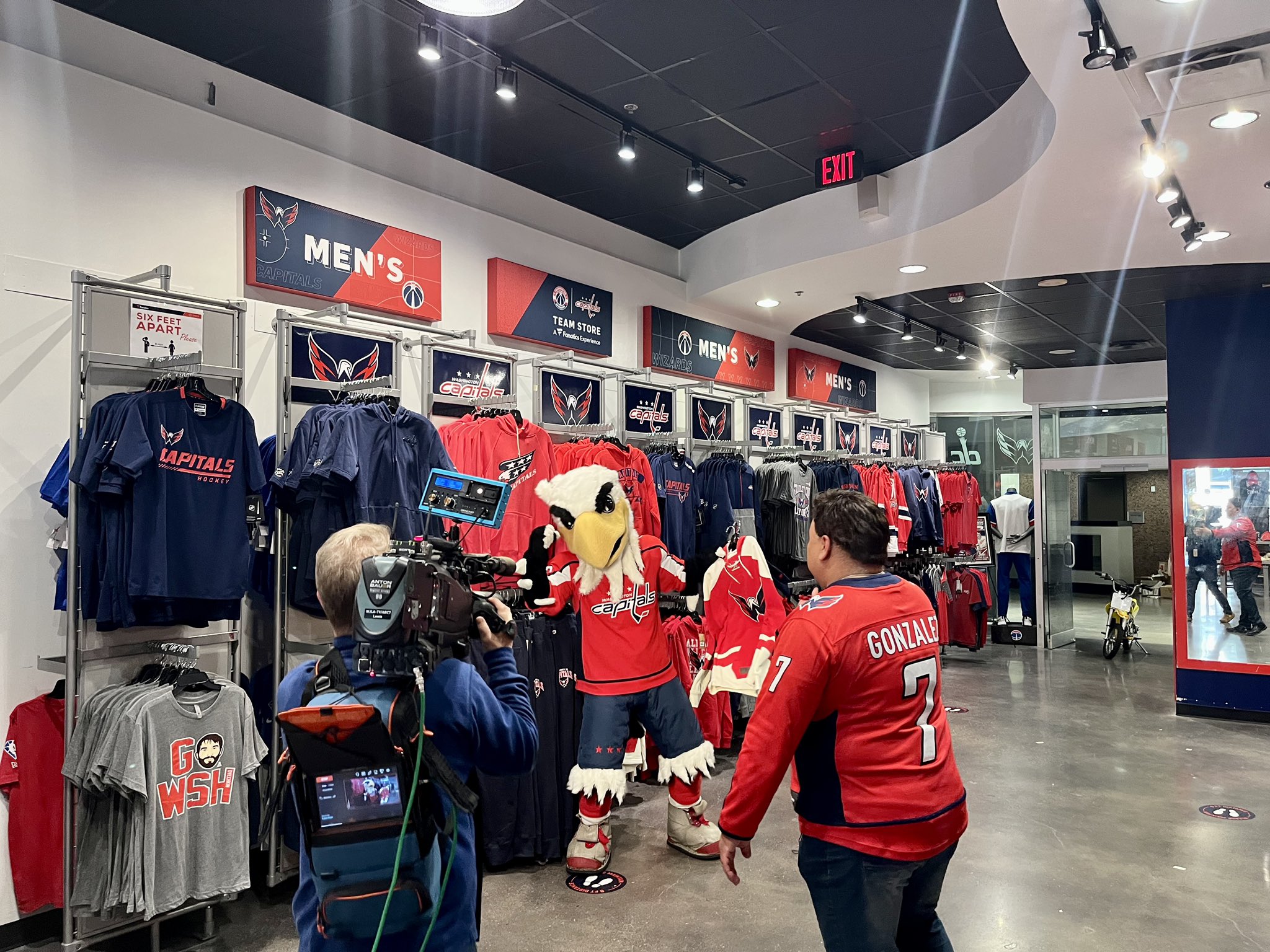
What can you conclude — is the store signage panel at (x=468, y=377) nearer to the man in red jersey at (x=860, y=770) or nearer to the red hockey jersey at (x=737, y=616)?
the red hockey jersey at (x=737, y=616)

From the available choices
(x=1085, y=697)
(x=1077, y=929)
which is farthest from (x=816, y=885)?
(x=1085, y=697)

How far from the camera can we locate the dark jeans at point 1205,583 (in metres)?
6.82

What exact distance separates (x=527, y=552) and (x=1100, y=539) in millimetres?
13734

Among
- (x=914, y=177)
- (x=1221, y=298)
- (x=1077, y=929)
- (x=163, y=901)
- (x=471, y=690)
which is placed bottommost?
(x=1077, y=929)

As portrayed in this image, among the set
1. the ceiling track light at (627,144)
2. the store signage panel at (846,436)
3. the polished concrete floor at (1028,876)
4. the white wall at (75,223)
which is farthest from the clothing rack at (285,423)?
the store signage panel at (846,436)

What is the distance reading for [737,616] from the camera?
469 centimetres

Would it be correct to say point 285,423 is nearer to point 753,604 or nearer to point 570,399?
point 570,399

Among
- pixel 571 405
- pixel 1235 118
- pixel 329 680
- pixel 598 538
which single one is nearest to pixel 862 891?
pixel 329 680

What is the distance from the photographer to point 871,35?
162 inches

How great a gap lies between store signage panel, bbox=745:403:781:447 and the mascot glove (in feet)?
12.5

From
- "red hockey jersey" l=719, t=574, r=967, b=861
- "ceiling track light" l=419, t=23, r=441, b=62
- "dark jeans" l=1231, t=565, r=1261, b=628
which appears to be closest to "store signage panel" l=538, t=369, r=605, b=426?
"ceiling track light" l=419, t=23, r=441, b=62

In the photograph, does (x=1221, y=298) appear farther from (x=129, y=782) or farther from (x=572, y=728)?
(x=129, y=782)

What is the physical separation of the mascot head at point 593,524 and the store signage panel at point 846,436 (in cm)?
494

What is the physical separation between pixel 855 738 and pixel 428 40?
324 centimetres
